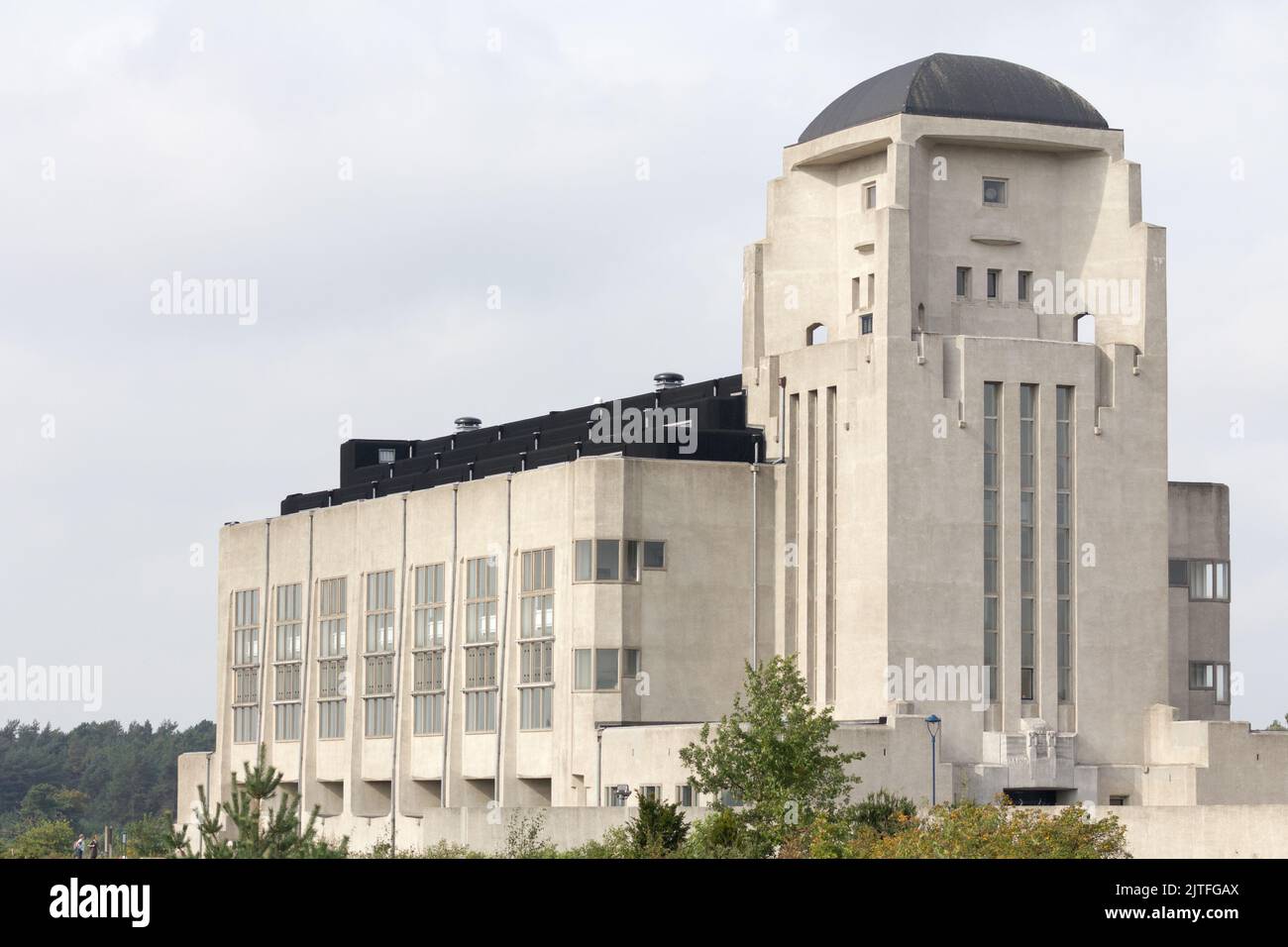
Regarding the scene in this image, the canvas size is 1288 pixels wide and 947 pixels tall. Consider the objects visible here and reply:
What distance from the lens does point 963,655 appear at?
263 feet

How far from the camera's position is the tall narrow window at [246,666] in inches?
4149

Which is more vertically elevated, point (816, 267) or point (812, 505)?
point (816, 267)

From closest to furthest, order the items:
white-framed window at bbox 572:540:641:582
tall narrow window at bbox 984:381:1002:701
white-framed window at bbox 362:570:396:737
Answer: tall narrow window at bbox 984:381:1002:701, white-framed window at bbox 572:540:641:582, white-framed window at bbox 362:570:396:737

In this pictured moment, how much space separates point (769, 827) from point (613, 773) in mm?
22235

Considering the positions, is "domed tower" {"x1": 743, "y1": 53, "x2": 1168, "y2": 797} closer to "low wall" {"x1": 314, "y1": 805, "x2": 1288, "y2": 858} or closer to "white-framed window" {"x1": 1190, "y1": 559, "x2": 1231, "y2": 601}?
"white-framed window" {"x1": 1190, "y1": 559, "x2": 1231, "y2": 601}

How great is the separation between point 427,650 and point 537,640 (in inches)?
341

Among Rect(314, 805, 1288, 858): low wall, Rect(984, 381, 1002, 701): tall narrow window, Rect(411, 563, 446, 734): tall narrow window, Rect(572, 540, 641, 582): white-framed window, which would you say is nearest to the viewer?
Rect(314, 805, 1288, 858): low wall

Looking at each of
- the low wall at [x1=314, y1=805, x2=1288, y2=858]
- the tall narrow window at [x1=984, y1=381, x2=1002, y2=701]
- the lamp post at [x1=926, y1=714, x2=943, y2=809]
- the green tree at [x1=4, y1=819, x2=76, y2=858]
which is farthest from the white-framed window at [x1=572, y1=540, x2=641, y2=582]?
the green tree at [x1=4, y1=819, x2=76, y2=858]

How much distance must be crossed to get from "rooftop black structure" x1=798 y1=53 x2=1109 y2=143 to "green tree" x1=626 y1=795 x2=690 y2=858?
35.2 metres

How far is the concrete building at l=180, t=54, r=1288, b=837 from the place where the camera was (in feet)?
264

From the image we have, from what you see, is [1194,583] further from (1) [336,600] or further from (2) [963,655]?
(1) [336,600]

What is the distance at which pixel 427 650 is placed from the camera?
92125 millimetres

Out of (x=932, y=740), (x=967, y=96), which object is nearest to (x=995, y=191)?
(x=967, y=96)
